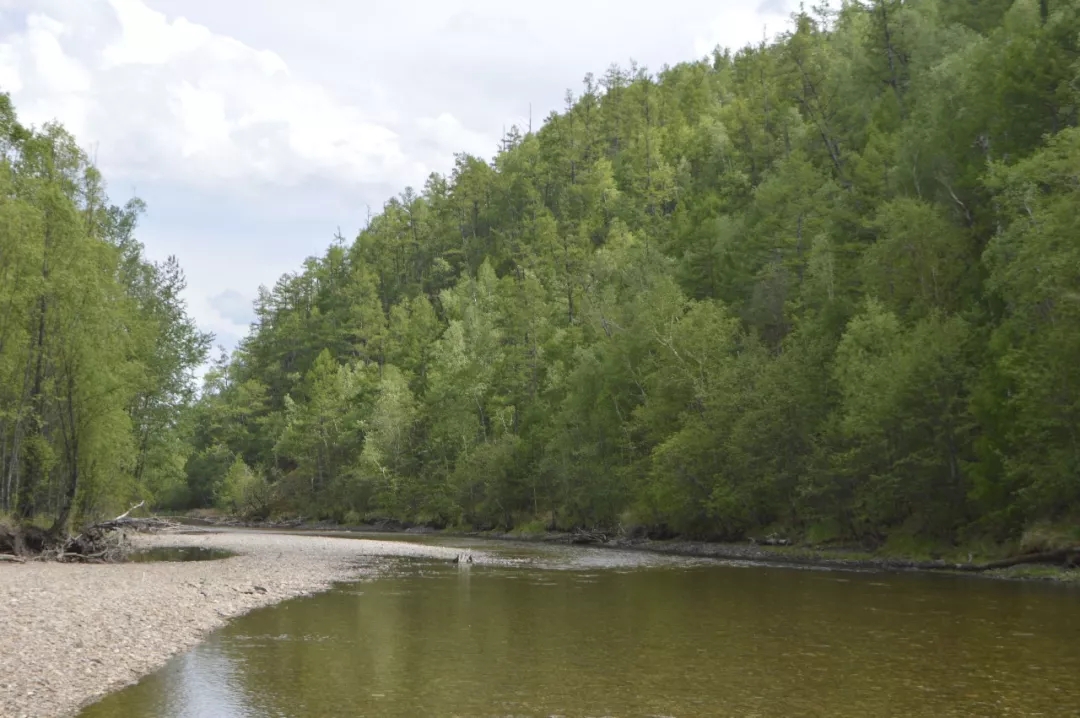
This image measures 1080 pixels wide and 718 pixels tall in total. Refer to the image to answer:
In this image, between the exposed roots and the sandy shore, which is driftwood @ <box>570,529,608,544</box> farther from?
the exposed roots

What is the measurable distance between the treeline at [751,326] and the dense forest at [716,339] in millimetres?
276

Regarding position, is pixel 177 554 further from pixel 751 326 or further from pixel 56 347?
pixel 751 326

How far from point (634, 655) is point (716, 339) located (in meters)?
45.0

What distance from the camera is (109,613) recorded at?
21.6 m

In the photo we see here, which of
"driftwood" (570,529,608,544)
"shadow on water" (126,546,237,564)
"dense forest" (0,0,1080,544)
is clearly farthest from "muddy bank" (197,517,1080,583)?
"shadow on water" (126,546,237,564)

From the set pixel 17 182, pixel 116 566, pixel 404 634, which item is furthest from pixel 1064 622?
pixel 17 182

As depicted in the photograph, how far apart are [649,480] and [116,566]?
125 feet

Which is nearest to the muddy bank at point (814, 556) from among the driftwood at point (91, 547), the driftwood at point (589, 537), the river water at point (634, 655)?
the driftwood at point (589, 537)

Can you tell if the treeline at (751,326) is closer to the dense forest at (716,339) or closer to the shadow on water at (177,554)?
the dense forest at (716,339)

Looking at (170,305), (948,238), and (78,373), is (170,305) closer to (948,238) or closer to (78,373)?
(78,373)

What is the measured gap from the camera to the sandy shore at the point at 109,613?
572 inches

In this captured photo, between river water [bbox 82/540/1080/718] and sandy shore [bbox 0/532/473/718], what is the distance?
0.82 meters

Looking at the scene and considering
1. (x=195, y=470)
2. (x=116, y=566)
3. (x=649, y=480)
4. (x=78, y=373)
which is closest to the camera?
(x=116, y=566)

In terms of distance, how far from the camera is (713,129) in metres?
103
